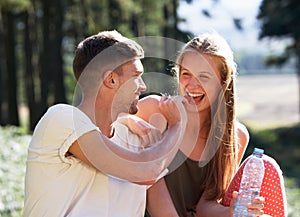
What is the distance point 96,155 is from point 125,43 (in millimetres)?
552

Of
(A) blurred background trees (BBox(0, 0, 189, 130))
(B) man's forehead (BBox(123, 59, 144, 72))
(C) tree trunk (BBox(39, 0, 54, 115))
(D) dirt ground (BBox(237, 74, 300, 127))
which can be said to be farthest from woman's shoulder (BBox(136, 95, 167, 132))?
(D) dirt ground (BBox(237, 74, 300, 127))

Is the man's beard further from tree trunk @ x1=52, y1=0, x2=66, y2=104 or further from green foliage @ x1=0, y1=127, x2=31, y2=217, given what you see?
tree trunk @ x1=52, y1=0, x2=66, y2=104

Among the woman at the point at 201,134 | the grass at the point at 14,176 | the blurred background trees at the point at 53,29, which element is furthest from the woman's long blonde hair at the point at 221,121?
the blurred background trees at the point at 53,29

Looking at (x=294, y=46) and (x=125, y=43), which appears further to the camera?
(x=294, y=46)

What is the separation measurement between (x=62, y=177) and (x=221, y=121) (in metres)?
1.05

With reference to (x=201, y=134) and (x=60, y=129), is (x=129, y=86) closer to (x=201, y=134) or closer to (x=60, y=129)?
(x=60, y=129)

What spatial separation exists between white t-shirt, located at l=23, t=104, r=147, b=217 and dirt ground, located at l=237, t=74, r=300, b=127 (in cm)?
2330

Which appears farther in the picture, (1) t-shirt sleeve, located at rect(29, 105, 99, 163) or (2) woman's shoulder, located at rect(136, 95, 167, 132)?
(2) woman's shoulder, located at rect(136, 95, 167, 132)

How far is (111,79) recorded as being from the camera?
3.15 m

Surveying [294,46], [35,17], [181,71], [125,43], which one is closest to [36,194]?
[125,43]

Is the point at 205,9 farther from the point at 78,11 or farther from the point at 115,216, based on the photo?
the point at 115,216

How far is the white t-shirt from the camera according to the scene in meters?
3.07

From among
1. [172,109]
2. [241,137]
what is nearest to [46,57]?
[241,137]

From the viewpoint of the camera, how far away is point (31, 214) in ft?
10.4
